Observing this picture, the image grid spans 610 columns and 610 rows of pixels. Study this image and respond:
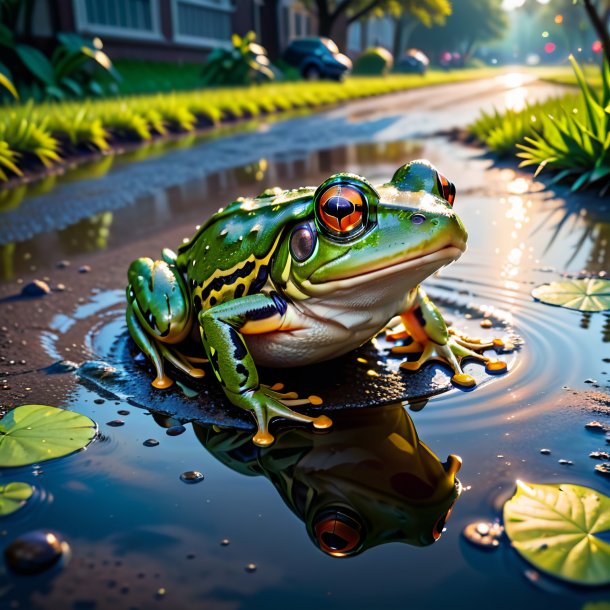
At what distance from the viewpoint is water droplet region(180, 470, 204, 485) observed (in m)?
1.73

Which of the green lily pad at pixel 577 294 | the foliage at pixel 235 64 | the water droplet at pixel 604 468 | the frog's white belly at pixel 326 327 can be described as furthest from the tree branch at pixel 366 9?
the water droplet at pixel 604 468

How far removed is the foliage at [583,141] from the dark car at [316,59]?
50.3 feet

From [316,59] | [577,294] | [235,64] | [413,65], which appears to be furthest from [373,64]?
[577,294]

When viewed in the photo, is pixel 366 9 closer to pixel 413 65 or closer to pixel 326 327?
pixel 413 65

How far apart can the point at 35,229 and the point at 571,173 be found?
15.9ft

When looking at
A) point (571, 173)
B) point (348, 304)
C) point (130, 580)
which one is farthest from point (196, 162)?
point (130, 580)

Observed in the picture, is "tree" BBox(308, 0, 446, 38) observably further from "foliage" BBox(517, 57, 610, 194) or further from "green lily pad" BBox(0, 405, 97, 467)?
"green lily pad" BBox(0, 405, 97, 467)

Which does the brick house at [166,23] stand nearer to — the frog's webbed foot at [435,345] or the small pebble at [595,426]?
the frog's webbed foot at [435,345]

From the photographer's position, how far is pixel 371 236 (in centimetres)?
180

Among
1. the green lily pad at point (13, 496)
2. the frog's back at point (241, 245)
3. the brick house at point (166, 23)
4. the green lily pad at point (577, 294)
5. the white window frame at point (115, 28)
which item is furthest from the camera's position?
the white window frame at point (115, 28)

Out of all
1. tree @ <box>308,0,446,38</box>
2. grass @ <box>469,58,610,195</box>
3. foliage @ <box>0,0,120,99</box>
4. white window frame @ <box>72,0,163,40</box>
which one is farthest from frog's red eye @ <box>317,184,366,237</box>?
tree @ <box>308,0,446,38</box>

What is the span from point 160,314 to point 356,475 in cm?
103

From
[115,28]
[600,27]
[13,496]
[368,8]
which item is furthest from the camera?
[368,8]

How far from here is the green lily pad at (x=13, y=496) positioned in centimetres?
159
